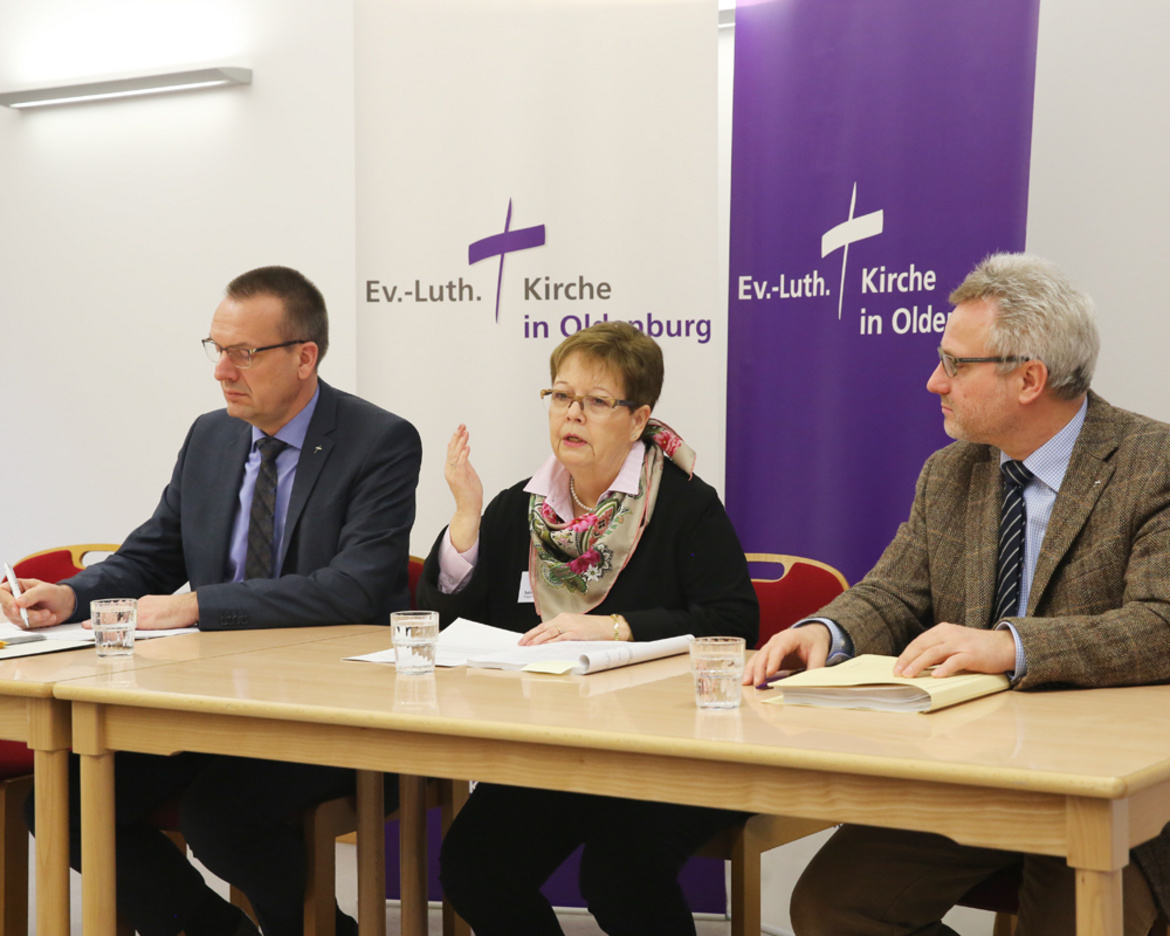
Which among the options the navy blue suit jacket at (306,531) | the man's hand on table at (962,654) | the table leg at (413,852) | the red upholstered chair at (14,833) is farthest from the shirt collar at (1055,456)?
the red upholstered chair at (14,833)

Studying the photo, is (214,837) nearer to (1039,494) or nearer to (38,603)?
(38,603)

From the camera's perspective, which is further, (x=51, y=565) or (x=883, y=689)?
(x=51, y=565)

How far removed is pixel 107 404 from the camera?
495 centimetres

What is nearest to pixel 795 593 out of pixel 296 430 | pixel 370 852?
pixel 370 852

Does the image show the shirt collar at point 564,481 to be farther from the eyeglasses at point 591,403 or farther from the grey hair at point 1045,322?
the grey hair at point 1045,322

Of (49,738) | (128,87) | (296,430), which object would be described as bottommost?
(49,738)

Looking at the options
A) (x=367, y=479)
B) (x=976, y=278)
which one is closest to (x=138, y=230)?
(x=367, y=479)

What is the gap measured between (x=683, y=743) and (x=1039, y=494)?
0.92 m

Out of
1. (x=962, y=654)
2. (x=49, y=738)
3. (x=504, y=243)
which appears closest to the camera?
(x=962, y=654)

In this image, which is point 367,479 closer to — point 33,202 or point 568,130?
point 568,130

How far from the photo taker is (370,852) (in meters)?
2.28

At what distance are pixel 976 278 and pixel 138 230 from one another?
3.68 m

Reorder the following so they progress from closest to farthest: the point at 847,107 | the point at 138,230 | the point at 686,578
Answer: the point at 686,578 < the point at 847,107 < the point at 138,230

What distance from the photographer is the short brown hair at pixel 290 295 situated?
9.18ft
